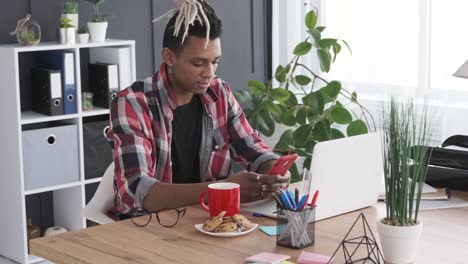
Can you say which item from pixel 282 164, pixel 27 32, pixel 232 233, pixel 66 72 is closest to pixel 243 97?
pixel 66 72

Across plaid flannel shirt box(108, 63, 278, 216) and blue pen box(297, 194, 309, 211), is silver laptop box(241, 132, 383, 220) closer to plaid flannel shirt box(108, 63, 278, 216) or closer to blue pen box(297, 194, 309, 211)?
blue pen box(297, 194, 309, 211)

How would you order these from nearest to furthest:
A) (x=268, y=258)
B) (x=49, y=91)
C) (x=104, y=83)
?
1. (x=268, y=258)
2. (x=49, y=91)
3. (x=104, y=83)

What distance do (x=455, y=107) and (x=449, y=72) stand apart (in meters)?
0.21

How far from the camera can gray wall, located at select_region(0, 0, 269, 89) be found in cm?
461

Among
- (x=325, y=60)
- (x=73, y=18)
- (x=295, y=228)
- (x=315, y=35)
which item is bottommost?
(x=295, y=228)

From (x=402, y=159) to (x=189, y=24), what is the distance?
116 cm

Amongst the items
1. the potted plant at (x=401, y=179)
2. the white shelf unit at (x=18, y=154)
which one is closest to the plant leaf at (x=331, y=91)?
the white shelf unit at (x=18, y=154)

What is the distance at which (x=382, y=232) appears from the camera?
77.0 inches

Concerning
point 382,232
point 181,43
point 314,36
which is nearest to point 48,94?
point 314,36

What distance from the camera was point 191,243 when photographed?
2156 mm

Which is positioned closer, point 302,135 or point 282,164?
point 282,164

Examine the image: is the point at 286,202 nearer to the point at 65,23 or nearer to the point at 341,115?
the point at 341,115

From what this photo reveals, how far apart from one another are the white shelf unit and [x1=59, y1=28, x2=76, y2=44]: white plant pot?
5 cm

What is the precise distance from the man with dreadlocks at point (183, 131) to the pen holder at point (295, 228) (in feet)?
1.20
